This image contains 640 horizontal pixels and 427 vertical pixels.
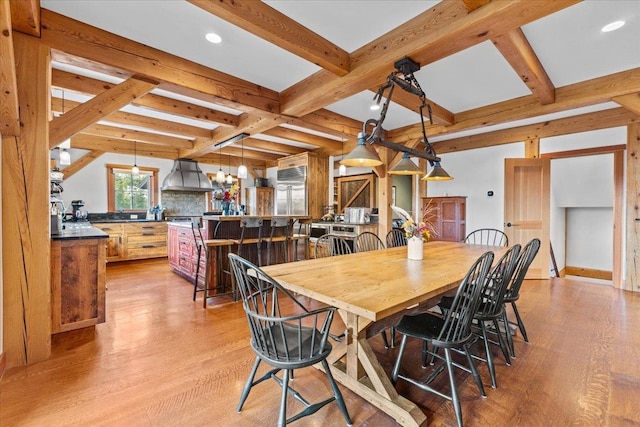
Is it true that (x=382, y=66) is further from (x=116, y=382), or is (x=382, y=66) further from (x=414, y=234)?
(x=116, y=382)

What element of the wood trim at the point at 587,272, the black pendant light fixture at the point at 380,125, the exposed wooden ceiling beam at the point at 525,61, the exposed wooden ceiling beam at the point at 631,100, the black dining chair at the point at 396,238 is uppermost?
the exposed wooden ceiling beam at the point at 525,61

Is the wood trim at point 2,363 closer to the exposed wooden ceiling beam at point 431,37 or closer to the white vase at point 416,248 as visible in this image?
the white vase at point 416,248

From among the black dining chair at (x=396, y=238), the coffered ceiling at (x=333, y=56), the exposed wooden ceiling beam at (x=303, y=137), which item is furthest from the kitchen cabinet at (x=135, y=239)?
the black dining chair at (x=396, y=238)

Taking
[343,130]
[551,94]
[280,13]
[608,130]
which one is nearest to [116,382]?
[280,13]

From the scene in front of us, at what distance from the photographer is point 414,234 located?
2.63 meters

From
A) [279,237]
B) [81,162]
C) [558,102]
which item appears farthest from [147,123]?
[558,102]

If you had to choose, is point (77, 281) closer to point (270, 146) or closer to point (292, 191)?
point (270, 146)

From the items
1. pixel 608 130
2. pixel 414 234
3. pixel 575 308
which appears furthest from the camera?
pixel 608 130

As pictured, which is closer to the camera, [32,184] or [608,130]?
[32,184]

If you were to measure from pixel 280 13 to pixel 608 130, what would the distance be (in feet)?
16.8

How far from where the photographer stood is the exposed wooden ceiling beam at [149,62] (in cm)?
221

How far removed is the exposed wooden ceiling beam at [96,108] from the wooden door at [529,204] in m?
5.23

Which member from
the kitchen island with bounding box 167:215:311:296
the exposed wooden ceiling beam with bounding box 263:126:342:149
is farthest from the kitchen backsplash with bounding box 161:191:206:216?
the exposed wooden ceiling beam with bounding box 263:126:342:149

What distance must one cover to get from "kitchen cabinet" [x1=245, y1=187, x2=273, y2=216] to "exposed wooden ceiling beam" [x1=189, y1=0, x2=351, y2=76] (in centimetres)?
590
